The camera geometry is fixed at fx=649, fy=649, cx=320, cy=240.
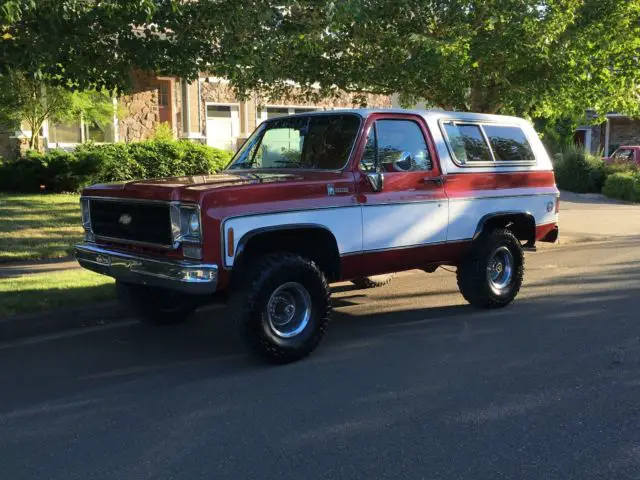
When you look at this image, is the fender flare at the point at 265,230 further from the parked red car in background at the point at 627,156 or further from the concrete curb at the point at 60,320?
the parked red car in background at the point at 627,156

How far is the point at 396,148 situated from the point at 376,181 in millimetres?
546

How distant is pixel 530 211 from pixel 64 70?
18.8 feet

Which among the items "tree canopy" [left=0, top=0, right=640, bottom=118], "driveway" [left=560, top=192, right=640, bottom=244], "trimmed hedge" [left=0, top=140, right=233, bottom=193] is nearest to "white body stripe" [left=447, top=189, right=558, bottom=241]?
"tree canopy" [left=0, top=0, right=640, bottom=118]

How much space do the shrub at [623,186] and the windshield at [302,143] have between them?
55.8 feet

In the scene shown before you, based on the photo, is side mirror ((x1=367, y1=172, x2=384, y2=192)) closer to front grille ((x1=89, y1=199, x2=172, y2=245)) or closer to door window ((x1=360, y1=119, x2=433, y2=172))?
door window ((x1=360, y1=119, x2=433, y2=172))

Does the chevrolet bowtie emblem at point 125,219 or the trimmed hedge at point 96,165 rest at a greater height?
the trimmed hedge at point 96,165

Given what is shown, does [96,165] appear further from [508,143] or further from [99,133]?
[508,143]

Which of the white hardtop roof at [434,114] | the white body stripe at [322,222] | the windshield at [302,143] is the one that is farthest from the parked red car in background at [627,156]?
the white body stripe at [322,222]

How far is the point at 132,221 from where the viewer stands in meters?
5.25

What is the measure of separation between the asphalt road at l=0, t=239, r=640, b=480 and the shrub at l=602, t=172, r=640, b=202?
49.0 feet

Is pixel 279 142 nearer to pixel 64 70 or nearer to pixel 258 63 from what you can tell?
pixel 258 63

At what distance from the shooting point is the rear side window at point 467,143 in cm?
669

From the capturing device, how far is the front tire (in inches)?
196

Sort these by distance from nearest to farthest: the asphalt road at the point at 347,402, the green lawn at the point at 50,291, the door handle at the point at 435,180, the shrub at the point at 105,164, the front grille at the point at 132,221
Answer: the asphalt road at the point at 347,402 < the front grille at the point at 132,221 < the door handle at the point at 435,180 < the green lawn at the point at 50,291 < the shrub at the point at 105,164
